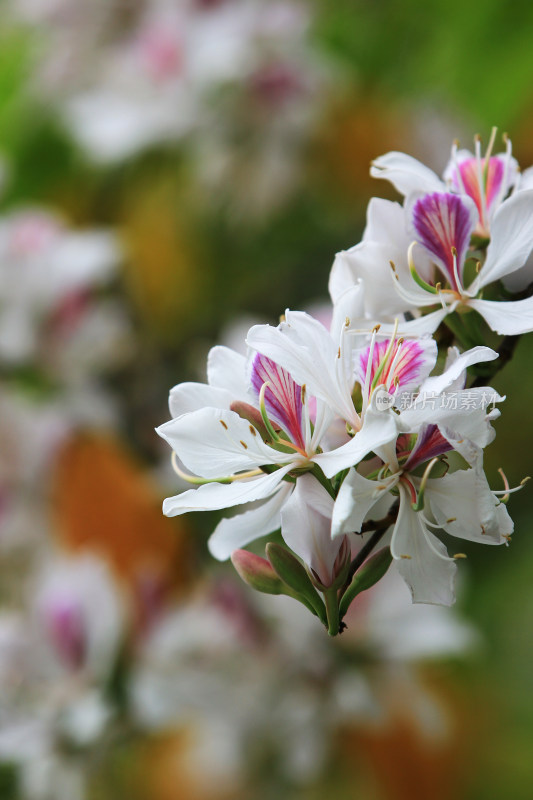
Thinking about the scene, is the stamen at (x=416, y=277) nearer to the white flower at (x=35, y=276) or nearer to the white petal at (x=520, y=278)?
the white petal at (x=520, y=278)

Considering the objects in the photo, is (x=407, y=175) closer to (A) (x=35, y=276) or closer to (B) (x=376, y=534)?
(B) (x=376, y=534)

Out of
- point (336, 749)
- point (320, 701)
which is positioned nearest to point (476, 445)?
point (320, 701)

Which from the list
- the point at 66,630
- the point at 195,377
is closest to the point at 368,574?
the point at 66,630

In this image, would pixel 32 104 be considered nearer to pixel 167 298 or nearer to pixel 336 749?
pixel 167 298

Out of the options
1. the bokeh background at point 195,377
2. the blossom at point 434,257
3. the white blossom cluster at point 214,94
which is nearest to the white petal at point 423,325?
the blossom at point 434,257

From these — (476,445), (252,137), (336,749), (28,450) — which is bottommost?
(336,749)
